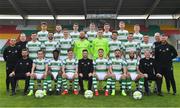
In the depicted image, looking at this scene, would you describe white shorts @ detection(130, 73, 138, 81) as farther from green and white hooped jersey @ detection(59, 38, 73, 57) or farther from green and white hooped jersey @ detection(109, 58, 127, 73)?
green and white hooped jersey @ detection(59, 38, 73, 57)

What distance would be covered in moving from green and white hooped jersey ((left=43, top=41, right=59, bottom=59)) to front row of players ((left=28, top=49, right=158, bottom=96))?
1.25 feet

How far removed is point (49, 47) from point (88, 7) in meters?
18.8

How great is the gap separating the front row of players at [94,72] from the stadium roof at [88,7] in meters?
17.0

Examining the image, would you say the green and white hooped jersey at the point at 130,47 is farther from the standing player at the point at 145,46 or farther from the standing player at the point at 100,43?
the standing player at the point at 100,43

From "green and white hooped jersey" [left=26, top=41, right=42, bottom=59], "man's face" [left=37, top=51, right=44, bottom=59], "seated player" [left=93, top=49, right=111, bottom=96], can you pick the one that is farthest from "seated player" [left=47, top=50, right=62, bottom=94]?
"seated player" [left=93, top=49, right=111, bottom=96]

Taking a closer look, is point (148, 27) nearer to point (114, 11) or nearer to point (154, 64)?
point (114, 11)

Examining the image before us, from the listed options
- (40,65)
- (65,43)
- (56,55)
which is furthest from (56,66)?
(65,43)

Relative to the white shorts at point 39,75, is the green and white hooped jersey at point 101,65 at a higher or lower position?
higher

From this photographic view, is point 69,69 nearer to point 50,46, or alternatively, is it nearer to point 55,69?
point 55,69

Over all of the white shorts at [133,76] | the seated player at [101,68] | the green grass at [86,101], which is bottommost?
the green grass at [86,101]

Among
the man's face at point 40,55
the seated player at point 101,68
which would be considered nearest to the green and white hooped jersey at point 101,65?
the seated player at point 101,68

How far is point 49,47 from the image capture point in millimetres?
10984

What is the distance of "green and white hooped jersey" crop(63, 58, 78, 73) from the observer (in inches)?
415

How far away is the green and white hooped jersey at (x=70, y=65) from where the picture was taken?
1054cm
